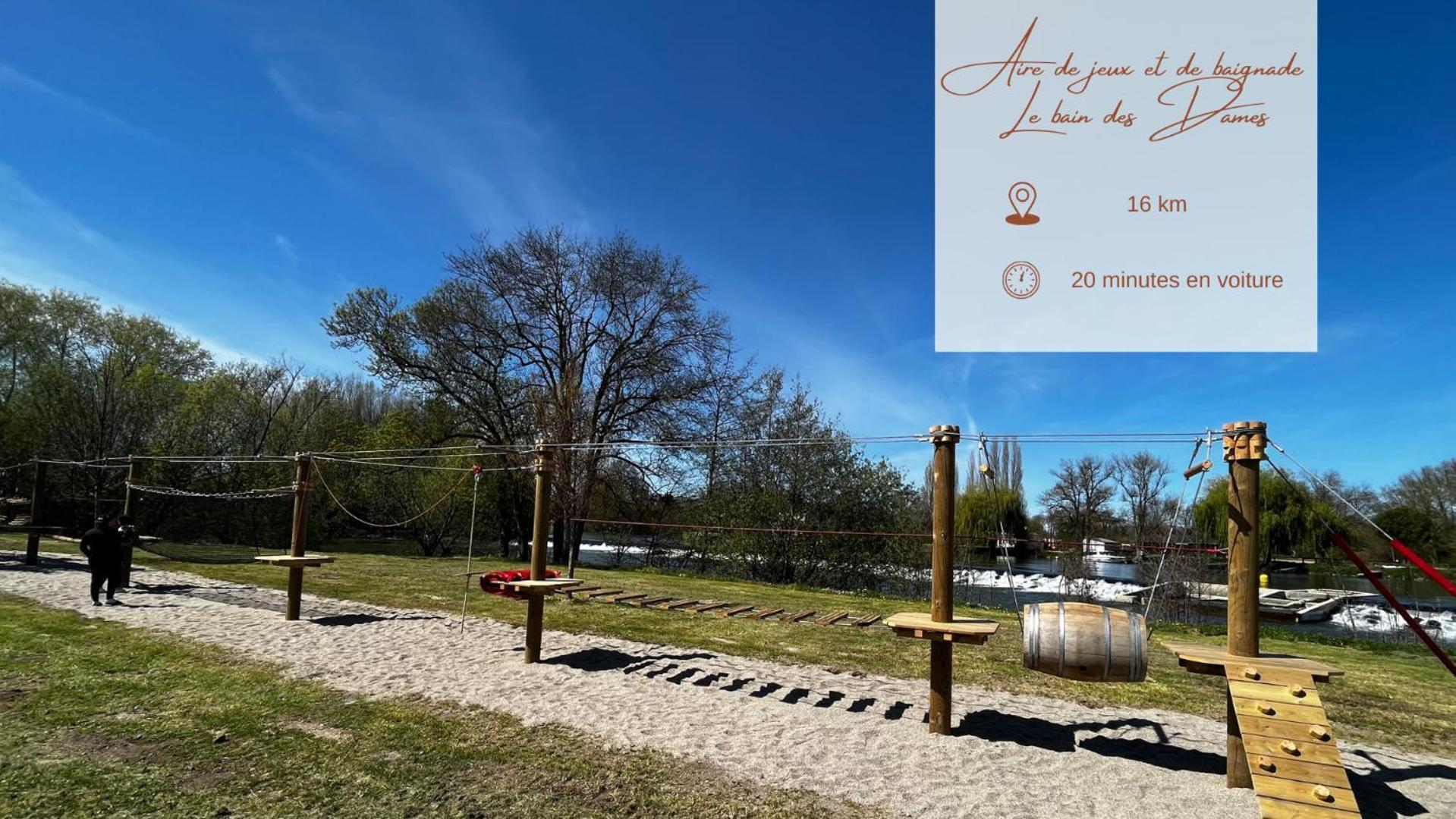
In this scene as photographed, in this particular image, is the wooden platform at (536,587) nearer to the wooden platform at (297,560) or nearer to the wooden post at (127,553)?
the wooden platform at (297,560)

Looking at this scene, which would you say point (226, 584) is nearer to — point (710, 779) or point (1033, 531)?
point (710, 779)

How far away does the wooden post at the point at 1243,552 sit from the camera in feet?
15.6

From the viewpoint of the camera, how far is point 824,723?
5.84 m

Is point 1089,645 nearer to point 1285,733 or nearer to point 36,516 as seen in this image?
point 1285,733

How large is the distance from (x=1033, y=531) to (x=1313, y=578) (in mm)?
12874

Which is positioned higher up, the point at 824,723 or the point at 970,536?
the point at 970,536

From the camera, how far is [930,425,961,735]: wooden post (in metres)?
5.66

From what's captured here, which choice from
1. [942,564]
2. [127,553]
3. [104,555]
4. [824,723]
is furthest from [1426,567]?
[127,553]

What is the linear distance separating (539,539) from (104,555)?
7.45 m

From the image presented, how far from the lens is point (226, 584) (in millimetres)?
13633

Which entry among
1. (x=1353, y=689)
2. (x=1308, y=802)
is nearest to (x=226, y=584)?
(x=1308, y=802)

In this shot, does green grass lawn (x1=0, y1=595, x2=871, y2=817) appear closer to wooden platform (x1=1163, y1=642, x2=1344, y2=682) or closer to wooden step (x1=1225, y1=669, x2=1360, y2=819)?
wooden step (x1=1225, y1=669, x2=1360, y2=819)

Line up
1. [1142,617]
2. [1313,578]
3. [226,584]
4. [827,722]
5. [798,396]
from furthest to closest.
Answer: [1313,578]
[798,396]
[226,584]
[827,722]
[1142,617]

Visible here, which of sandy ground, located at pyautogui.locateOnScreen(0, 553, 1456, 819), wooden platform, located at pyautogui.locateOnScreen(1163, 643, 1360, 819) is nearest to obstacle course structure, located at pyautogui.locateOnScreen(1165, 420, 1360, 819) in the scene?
wooden platform, located at pyautogui.locateOnScreen(1163, 643, 1360, 819)
